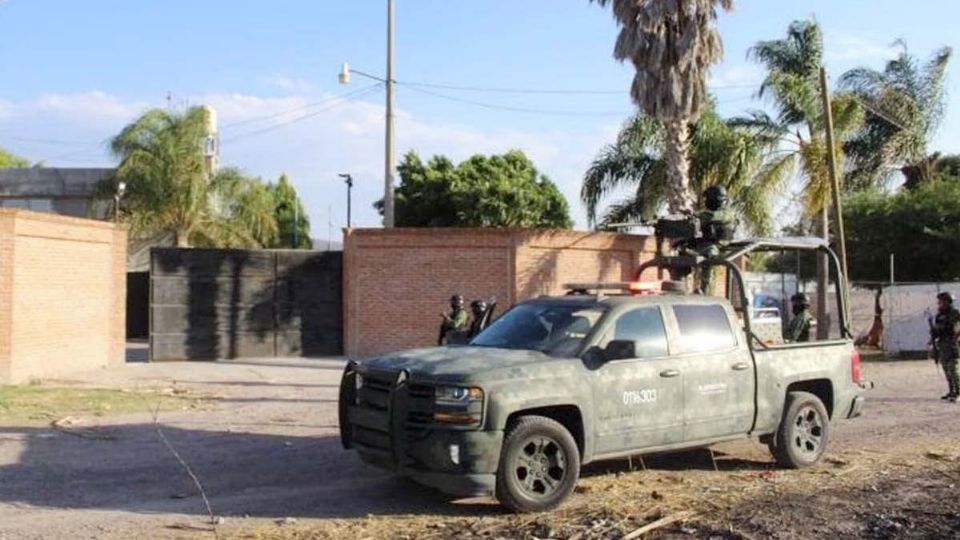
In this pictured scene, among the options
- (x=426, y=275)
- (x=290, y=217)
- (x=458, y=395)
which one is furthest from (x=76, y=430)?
(x=290, y=217)

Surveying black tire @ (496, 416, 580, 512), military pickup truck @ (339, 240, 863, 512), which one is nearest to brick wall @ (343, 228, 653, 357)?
military pickup truck @ (339, 240, 863, 512)

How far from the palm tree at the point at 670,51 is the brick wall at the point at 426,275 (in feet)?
14.4

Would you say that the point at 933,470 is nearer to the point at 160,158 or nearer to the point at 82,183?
the point at 160,158

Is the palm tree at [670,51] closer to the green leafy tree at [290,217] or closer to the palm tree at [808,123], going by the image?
the palm tree at [808,123]

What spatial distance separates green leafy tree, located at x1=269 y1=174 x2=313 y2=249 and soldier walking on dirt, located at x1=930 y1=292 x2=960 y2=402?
42584mm

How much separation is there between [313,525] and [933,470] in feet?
19.0

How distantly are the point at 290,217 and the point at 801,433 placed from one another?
52.5 metres

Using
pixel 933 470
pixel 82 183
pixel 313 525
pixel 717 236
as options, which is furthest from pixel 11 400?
pixel 82 183

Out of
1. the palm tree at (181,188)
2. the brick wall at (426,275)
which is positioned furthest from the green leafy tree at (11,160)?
the brick wall at (426,275)

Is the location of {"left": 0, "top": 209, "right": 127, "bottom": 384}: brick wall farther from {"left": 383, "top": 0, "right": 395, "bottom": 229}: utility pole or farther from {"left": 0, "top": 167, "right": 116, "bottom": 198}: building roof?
{"left": 0, "top": 167, "right": 116, "bottom": 198}: building roof

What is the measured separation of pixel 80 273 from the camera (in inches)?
800

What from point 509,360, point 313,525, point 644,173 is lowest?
point 313,525

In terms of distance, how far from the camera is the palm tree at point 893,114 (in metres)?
29.4

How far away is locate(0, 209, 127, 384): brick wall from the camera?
17828 mm
